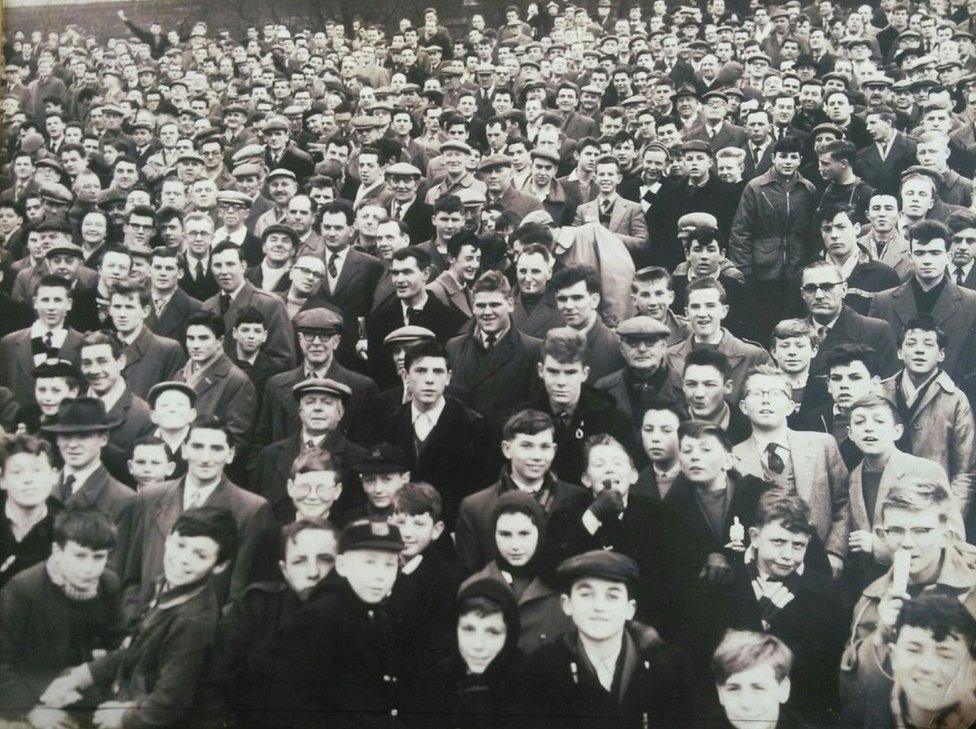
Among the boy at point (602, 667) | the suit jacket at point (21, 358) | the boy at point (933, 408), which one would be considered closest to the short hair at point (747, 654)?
the boy at point (602, 667)

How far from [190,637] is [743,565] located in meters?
2.97

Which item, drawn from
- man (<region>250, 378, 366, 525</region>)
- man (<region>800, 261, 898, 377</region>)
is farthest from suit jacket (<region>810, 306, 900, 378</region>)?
man (<region>250, 378, 366, 525</region>)

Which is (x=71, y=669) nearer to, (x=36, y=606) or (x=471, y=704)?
(x=36, y=606)

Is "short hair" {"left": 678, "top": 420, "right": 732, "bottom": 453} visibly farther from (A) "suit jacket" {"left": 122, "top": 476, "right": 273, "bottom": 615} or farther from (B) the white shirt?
(A) "suit jacket" {"left": 122, "top": 476, "right": 273, "bottom": 615}

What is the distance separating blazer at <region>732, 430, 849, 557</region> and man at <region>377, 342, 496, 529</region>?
1385mm

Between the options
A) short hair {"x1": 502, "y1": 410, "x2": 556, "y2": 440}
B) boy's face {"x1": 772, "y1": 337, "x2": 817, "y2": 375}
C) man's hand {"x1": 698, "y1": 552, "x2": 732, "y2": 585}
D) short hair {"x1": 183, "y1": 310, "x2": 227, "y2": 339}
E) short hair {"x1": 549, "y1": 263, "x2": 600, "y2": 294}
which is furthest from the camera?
short hair {"x1": 183, "y1": 310, "x2": 227, "y2": 339}

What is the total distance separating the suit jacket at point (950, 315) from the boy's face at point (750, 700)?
6.48 feet

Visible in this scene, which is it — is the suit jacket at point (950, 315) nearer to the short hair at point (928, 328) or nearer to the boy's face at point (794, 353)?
the short hair at point (928, 328)

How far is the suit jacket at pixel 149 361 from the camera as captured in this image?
5.15 metres

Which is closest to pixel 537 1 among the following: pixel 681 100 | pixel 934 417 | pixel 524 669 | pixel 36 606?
pixel 681 100

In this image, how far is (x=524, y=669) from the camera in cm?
470

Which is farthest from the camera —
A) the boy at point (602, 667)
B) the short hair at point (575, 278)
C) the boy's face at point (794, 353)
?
the short hair at point (575, 278)

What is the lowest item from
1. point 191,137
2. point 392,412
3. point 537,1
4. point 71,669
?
point 71,669

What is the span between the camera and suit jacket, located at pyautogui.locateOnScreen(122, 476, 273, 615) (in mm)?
4895
